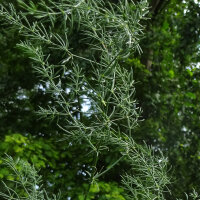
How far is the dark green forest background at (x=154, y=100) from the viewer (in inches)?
156

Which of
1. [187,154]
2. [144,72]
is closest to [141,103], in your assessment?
[144,72]

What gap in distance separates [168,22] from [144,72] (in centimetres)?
68

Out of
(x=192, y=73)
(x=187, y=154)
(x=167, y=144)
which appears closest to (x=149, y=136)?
(x=167, y=144)

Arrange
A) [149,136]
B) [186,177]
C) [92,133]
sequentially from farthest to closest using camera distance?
[186,177] < [149,136] < [92,133]

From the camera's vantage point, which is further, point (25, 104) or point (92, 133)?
point (25, 104)

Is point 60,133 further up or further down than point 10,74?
further down

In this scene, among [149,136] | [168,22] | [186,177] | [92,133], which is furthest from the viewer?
[168,22]

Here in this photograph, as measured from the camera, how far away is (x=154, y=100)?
4.04m

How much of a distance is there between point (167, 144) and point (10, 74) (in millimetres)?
1778

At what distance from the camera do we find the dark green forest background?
3961mm

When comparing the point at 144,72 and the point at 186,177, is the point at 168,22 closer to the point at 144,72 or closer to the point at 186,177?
the point at 144,72

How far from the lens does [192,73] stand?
454 cm

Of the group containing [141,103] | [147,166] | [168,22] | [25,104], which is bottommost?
[25,104]

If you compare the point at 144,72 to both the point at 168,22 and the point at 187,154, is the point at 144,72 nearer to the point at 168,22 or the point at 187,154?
the point at 168,22
